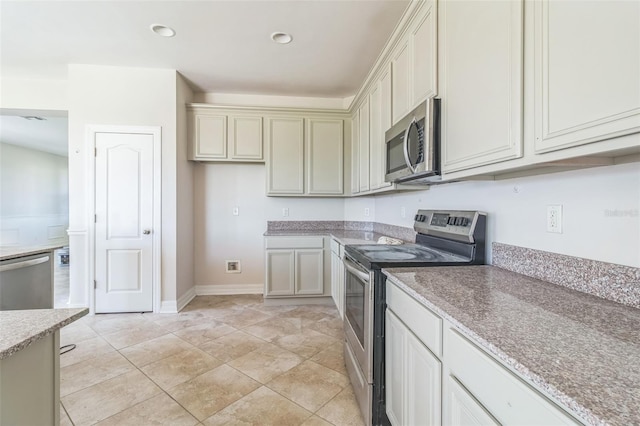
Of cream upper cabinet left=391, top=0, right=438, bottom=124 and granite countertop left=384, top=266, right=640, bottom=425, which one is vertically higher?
cream upper cabinet left=391, top=0, right=438, bottom=124

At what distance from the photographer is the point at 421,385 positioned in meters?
1.12

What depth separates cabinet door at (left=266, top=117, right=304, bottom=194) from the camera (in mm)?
3639

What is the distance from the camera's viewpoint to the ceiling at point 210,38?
2188mm

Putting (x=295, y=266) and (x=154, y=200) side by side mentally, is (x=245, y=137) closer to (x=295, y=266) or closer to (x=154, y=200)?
(x=154, y=200)

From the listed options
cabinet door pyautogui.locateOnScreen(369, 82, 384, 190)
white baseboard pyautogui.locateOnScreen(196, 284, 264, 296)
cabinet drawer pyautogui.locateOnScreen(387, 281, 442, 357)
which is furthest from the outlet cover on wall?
cabinet drawer pyautogui.locateOnScreen(387, 281, 442, 357)

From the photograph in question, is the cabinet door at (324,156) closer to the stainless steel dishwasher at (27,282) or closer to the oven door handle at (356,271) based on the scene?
the oven door handle at (356,271)

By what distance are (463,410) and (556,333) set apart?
Answer: 361 millimetres

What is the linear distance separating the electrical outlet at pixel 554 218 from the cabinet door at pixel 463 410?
0.77 m

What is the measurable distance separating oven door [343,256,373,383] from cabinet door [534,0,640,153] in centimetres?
99

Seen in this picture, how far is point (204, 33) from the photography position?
2514mm

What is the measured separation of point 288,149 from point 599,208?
3079mm

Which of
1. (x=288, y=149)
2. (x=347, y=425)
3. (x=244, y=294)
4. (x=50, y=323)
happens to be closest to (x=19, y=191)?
(x=244, y=294)

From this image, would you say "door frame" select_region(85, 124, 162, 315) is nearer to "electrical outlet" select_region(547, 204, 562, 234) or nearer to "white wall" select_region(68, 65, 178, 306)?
"white wall" select_region(68, 65, 178, 306)

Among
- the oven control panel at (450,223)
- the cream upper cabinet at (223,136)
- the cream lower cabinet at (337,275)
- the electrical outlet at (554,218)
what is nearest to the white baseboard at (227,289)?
the cream lower cabinet at (337,275)
